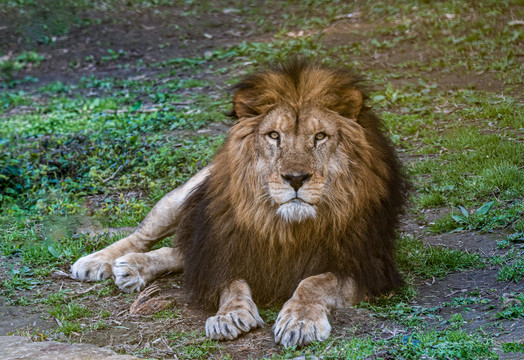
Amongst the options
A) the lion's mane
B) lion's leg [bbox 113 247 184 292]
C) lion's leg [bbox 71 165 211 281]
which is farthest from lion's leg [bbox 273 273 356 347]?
lion's leg [bbox 71 165 211 281]

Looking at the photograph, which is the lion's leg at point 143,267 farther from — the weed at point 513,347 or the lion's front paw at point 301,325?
the weed at point 513,347

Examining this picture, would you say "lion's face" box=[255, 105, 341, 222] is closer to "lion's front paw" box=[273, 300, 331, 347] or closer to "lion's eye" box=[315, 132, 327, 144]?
"lion's eye" box=[315, 132, 327, 144]

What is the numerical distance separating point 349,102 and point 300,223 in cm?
80

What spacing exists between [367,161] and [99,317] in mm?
1996

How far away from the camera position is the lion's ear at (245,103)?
425 cm

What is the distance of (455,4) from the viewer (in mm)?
11695

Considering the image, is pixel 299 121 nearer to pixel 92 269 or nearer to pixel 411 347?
pixel 411 347

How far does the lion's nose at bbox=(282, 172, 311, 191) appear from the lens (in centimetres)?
382

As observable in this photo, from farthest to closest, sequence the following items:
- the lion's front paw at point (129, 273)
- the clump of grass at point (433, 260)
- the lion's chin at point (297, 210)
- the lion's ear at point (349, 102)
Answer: the lion's front paw at point (129, 273), the clump of grass at point (433, 260), the lion's ear at point (349, 102), the lion's chin at point (297, 210)

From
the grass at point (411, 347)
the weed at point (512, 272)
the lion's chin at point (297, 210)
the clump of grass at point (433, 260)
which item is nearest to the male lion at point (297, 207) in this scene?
the lion's chin at point (297, 210)

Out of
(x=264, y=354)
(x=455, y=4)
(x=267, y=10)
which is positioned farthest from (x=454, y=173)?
(x=267, y=10)

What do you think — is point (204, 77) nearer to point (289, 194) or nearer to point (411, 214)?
point (411, 214)

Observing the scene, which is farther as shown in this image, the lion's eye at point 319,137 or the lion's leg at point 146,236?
the lion's leg at point 146,236

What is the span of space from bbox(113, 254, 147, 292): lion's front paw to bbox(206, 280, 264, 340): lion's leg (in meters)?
1.04
